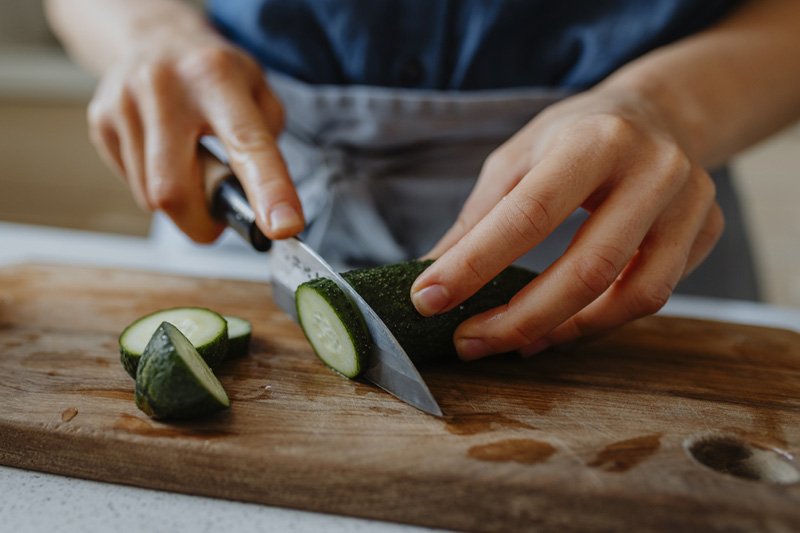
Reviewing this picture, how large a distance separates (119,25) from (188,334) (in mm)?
1099

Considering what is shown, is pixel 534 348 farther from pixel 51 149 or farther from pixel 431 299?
pixel 51 149

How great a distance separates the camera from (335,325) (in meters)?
1.16

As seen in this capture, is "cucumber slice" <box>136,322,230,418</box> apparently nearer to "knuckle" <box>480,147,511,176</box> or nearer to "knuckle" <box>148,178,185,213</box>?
"knuckle" <box>148,178,185,213</box>

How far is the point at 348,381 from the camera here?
3.87 feet

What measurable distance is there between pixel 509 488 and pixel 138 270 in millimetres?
1213

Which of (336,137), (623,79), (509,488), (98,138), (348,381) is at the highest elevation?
(623,79)

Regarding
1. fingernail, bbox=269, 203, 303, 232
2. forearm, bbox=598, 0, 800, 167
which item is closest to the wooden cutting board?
fingernail, bbox=269, 203, 303, 232

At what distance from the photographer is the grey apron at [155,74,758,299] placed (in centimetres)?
180

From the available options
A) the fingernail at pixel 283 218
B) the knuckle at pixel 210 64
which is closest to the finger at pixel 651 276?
the fingernail at pixel 283 218

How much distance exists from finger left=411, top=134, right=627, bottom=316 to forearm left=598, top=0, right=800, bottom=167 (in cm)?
42

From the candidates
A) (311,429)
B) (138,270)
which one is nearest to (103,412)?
(311,429)

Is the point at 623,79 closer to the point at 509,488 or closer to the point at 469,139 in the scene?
the point at 469,139

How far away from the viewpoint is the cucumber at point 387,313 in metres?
1.14

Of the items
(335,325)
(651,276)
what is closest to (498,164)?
(651,276)
